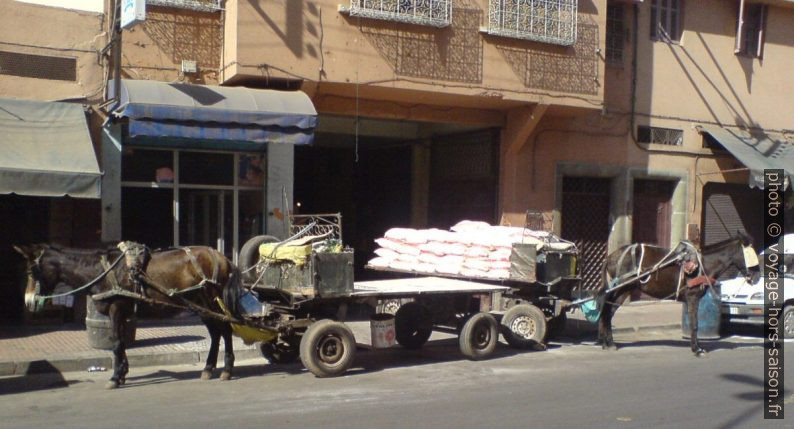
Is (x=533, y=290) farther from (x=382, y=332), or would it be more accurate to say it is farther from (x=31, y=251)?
(x=31, y=251)

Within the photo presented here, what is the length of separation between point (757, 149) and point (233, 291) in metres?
14.1

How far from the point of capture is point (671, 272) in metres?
12.5

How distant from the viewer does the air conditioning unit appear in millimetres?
14047

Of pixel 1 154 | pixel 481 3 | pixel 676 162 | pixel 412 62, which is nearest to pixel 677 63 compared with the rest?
pixel 676 162

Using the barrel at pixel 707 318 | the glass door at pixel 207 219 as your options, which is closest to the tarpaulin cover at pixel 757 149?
the barrel at pixel 707 318

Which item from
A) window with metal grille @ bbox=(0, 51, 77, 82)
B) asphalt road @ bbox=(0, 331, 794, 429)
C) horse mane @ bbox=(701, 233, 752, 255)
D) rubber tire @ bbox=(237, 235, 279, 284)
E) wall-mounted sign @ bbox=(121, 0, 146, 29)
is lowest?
asphalt road @ bbox=(0, 331, 794, 429)

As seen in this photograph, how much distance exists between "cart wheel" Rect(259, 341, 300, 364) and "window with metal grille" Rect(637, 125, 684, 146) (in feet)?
36.8

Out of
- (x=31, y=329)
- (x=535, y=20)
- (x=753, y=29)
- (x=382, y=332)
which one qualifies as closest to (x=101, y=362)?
(x=31, y=329)

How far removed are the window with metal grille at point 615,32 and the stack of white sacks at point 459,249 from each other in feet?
24.6

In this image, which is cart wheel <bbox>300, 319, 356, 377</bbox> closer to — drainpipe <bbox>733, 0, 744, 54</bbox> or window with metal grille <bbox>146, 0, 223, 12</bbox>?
window with metal grille <bbox>146, 0, 223, 12</bbox>

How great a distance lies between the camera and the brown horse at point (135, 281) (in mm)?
9148

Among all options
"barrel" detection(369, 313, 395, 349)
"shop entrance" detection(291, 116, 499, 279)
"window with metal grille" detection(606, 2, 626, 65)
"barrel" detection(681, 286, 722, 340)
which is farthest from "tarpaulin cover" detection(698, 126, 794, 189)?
"barrel" detection(369, 313, 395, 349)

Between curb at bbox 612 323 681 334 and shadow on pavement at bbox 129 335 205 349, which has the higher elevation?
shadow on pavement at bbox 129 335 205 349

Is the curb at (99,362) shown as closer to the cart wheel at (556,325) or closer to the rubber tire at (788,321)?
the cart wheel at (556,325)
